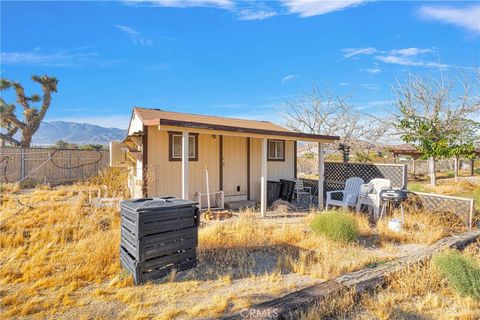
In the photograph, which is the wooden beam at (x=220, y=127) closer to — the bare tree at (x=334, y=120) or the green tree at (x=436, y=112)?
the green tree at (x=436, y=112)

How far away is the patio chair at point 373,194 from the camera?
7215mm

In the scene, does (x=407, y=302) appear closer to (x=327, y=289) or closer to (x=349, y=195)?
(x=327, y=289)

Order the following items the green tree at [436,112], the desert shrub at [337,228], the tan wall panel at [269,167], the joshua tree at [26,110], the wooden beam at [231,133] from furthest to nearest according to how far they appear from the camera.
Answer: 1. the joshua tree at [26,110]
2. the green tree at [436,112]
3. the tan wall panel at [269,167]
4. the wooden beam at [231,133]
5. the desert shrub at [337,228]

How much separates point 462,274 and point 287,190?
6503 millimetres

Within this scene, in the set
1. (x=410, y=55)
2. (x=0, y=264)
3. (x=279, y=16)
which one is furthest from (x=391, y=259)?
(x=410, y=55)

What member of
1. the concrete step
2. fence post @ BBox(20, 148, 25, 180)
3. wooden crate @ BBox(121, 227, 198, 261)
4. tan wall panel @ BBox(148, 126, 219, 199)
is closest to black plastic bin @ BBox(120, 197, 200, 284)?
wooden crate @ BBox(121, 227, 198, 261)

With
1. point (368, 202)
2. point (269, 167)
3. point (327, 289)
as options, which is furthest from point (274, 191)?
point (327, 289)

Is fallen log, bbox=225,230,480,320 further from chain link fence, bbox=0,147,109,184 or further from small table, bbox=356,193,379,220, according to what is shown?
chain link fence, bbox=0,147,109,184

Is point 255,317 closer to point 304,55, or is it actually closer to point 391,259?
point 391,259

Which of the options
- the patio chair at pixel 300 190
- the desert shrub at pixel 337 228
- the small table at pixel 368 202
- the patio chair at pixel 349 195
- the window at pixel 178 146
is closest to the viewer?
the desert shrub at pixel 337 228

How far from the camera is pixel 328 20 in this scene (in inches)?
402

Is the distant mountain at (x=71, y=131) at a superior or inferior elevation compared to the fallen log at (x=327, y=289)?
superior

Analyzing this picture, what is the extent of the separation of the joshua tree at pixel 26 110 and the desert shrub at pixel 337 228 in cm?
2177


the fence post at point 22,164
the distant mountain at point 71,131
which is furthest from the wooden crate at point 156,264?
the distant mountain at point 71,131
